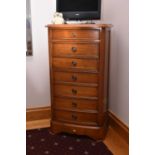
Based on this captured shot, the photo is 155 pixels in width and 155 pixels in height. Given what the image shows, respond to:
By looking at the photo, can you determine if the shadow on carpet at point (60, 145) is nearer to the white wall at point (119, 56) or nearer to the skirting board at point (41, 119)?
the skirting board at point (41, 119)

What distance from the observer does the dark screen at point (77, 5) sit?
2363 mm

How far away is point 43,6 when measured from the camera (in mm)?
2551

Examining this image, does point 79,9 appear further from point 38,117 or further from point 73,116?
point 38,117

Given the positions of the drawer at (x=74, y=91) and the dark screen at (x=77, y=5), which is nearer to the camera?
the drawer at (x=74, y=91)

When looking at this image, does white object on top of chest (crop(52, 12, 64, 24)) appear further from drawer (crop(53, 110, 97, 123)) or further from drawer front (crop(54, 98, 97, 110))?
drawer (crop(53, 110, 97, 123))

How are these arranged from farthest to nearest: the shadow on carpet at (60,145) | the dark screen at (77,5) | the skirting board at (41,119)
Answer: the skirting board at (41,119) < the dark screen at (77,5) < the shadow on carpet at (60,145)

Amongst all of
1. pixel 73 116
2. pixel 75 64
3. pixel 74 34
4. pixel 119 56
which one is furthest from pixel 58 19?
pixel 73 116

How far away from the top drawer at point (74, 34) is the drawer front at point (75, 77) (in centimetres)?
35

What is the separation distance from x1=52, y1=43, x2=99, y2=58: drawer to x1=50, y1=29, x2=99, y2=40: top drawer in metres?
0.07

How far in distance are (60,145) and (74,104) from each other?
0.42 metres

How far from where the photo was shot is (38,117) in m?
2.77

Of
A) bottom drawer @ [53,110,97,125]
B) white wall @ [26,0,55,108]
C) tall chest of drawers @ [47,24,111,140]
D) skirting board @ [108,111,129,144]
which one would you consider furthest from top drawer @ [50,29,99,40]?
skirting board @ [108,111,129,144]

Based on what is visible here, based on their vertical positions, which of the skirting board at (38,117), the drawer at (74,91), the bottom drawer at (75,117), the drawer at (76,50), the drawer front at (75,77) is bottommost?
the skirting board at (38,117)

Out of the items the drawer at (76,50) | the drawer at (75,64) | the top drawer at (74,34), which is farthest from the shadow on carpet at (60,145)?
the top drawer at (74,34)
